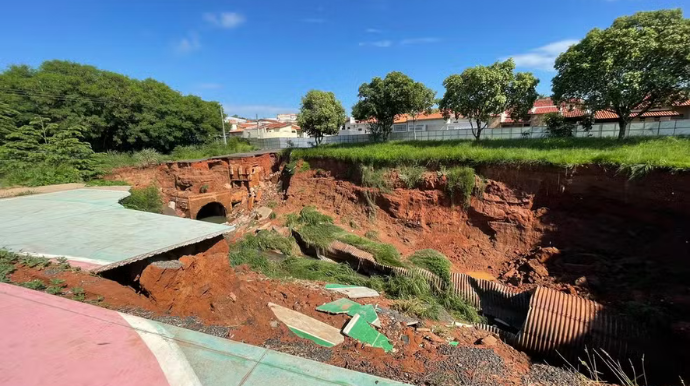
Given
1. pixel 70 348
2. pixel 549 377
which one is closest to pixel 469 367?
pixel 549 377

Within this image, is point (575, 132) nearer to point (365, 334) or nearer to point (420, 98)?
point (420, 98)

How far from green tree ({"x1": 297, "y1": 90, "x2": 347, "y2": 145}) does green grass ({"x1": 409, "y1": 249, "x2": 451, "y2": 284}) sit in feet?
40.1

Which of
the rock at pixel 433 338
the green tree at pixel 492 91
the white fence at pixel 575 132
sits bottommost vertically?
the rock at pixel 433 338

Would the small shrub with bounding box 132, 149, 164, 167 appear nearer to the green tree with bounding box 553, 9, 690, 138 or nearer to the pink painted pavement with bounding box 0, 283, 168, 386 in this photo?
the pink painted pavement with bounding box 0, 283, 168, 386

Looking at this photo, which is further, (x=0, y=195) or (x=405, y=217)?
(x=405, y=217)

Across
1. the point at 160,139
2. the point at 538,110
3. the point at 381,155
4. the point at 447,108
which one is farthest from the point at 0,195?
the point at 538,110

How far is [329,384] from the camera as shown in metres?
1.66

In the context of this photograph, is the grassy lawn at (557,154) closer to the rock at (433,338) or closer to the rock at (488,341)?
the rock at (488,341)

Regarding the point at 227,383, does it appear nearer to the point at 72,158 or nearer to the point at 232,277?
the point at 232,277

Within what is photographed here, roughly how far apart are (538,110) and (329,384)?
31.9 metres

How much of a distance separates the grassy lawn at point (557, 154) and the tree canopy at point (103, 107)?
1772 centimetres

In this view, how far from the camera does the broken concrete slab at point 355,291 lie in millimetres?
6895

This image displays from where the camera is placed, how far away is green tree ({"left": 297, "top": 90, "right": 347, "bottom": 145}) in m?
19.2

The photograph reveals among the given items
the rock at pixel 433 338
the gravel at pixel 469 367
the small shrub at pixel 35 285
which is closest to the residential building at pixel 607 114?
the rock at pixel 433 338
